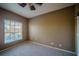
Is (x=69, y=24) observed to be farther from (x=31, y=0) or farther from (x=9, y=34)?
(x=31, y=0)

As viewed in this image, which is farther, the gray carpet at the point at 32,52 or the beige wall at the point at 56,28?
the beige wall at the point at 56,28

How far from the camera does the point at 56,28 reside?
3.52 meters

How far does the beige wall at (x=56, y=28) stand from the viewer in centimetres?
301

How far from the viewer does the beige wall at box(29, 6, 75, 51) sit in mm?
3015

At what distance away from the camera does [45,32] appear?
13.2 feet

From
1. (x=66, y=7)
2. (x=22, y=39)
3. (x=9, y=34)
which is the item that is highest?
(x=66, y=7)

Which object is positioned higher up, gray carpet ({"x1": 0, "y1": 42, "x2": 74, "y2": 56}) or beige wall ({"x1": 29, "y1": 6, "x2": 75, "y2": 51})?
beige wall ({"x1": 29, "y1": 6, "x2": 75, "y2": 51})

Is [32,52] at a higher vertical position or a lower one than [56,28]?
lower

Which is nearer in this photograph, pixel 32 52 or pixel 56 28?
pixel 32 52

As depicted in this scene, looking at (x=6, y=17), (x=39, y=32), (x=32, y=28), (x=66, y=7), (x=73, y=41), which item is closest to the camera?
(x=73, y=41)

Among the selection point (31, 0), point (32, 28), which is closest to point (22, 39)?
point (32, 28)

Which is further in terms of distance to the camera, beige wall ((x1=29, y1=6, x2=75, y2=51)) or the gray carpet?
beige wall ((x1=29, y1=6, x2=75, y2=51))

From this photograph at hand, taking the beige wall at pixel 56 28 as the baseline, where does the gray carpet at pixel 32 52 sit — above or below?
below

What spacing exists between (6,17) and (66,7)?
7.86ft
